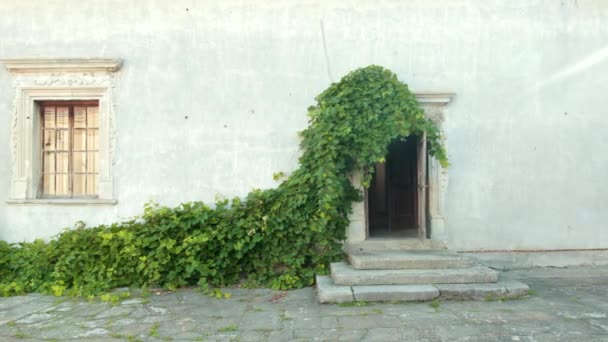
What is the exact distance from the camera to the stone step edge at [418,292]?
4.52 metres

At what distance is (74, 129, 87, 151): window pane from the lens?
6.08 m

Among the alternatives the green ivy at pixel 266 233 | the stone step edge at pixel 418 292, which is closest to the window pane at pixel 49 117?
the green ivy at pixel 266 233

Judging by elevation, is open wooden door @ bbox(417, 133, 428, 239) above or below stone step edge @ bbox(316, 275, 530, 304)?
above

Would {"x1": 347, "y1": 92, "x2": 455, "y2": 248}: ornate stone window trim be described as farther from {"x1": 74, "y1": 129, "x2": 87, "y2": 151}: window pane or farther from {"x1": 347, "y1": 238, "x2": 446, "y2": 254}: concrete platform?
{"x1": 74, "y1": 129, "x2": 87, "y2": 151}: window pane

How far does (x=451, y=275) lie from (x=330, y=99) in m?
2.60

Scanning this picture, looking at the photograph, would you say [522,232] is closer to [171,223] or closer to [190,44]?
[171,223]

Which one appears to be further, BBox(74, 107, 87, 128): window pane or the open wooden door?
BBox(74, 107, 87, 128): window pane

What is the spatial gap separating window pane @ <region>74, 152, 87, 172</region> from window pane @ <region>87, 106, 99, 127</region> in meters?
0.45

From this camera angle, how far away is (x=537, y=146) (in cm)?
583

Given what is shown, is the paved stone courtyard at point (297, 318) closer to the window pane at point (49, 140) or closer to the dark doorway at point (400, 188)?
the window pane at point (49, 140)

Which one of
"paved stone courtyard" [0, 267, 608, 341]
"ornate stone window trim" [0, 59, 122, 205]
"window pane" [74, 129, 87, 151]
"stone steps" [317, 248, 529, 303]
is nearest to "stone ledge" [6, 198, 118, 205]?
"ornate stone window trim" [0, 59, 122, 205]

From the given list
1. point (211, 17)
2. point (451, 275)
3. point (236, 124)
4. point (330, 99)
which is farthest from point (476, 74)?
point (211, 17)

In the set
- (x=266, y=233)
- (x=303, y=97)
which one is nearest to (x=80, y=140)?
(x=266, y=233)

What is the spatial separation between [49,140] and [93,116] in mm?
740
